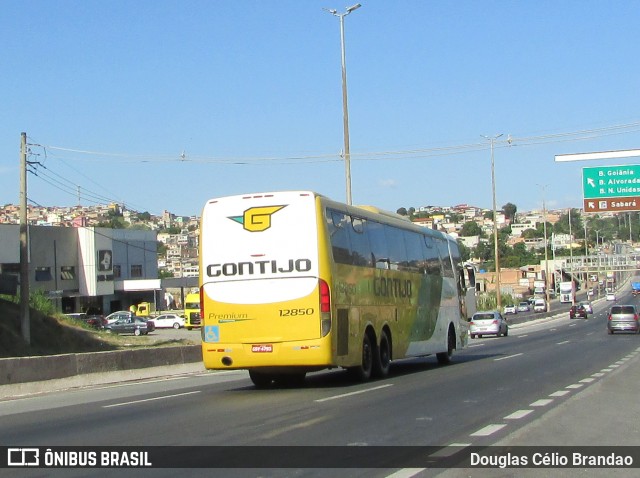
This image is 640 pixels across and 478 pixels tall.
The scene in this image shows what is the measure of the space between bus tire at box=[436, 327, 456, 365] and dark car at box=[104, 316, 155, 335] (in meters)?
41.9

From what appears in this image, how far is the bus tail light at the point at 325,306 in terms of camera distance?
1733 centimetres

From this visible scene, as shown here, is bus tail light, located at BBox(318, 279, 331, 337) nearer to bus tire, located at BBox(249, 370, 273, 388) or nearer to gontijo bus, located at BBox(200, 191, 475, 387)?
gontijo bus, located at BBox(200, 191, 475, 387)

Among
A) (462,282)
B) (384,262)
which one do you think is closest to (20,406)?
(384,262)

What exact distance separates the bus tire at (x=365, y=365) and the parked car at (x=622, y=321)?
1436 inches

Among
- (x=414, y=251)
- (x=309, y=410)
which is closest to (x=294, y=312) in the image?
(x=309, y=410)

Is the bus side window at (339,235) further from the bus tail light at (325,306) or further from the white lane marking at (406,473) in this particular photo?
the white lane marking at (406,473)

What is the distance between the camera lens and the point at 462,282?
1150 inches

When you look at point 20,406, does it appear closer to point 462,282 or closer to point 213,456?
point 213,456

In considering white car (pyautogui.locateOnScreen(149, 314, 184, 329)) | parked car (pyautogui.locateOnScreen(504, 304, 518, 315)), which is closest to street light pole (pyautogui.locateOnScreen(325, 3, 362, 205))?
white car (pyautogui.locateOnScreen(149, 314, 184, 329))

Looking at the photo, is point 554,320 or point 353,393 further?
point 554,320

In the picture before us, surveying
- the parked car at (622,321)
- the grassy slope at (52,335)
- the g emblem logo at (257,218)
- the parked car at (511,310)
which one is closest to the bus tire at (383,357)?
the g emblem logo at (257,218)

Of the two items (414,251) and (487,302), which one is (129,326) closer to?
(414,251)

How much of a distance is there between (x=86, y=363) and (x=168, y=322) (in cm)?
5679

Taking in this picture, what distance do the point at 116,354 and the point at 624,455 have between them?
1636cm
